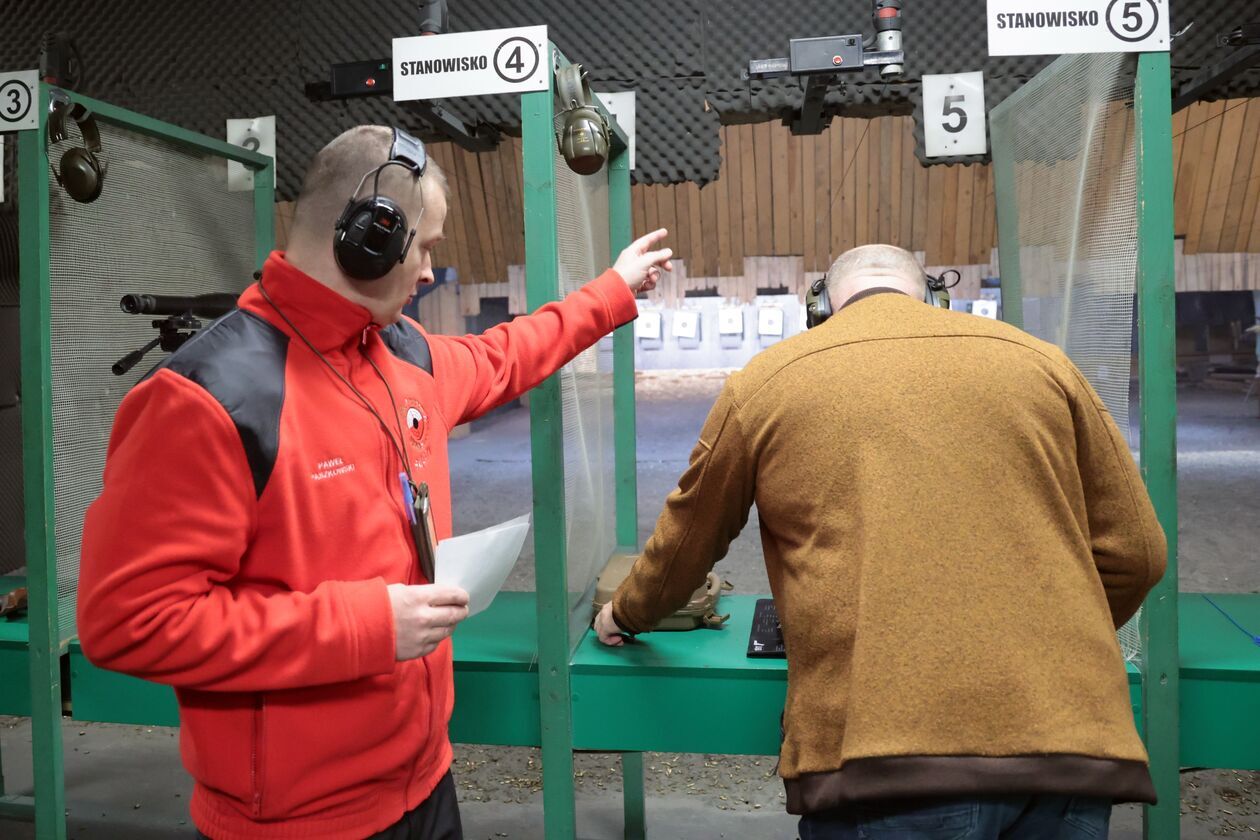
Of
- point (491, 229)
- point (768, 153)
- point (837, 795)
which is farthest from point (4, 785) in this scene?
point (768, 153)

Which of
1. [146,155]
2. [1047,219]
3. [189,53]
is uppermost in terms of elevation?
[189,53]

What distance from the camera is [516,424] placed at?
31.3ft

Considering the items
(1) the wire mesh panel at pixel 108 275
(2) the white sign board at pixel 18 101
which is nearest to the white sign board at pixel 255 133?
(1) the wire mesh panel at pixel 108 275

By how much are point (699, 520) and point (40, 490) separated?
1.51 metres

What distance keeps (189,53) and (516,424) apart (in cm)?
656

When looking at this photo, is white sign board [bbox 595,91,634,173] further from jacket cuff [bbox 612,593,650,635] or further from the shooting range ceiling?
jacket cuff [bbox 612,593,650,635]

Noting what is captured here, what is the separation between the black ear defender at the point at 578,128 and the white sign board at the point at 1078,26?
671mm

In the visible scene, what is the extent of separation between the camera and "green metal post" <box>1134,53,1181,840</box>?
5.04ft

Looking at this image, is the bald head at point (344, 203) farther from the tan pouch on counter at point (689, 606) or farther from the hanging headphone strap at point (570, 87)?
the tan pouch on counter at point (689, 606)

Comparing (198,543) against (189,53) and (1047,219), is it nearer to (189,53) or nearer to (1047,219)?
(1047,219)

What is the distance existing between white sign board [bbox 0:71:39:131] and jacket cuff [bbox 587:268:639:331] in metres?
1.26

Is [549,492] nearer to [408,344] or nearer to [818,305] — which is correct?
[408,344]

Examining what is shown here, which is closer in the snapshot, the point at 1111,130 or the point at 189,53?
the point at 1111,130

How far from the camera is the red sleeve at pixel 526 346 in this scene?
1.52 m
